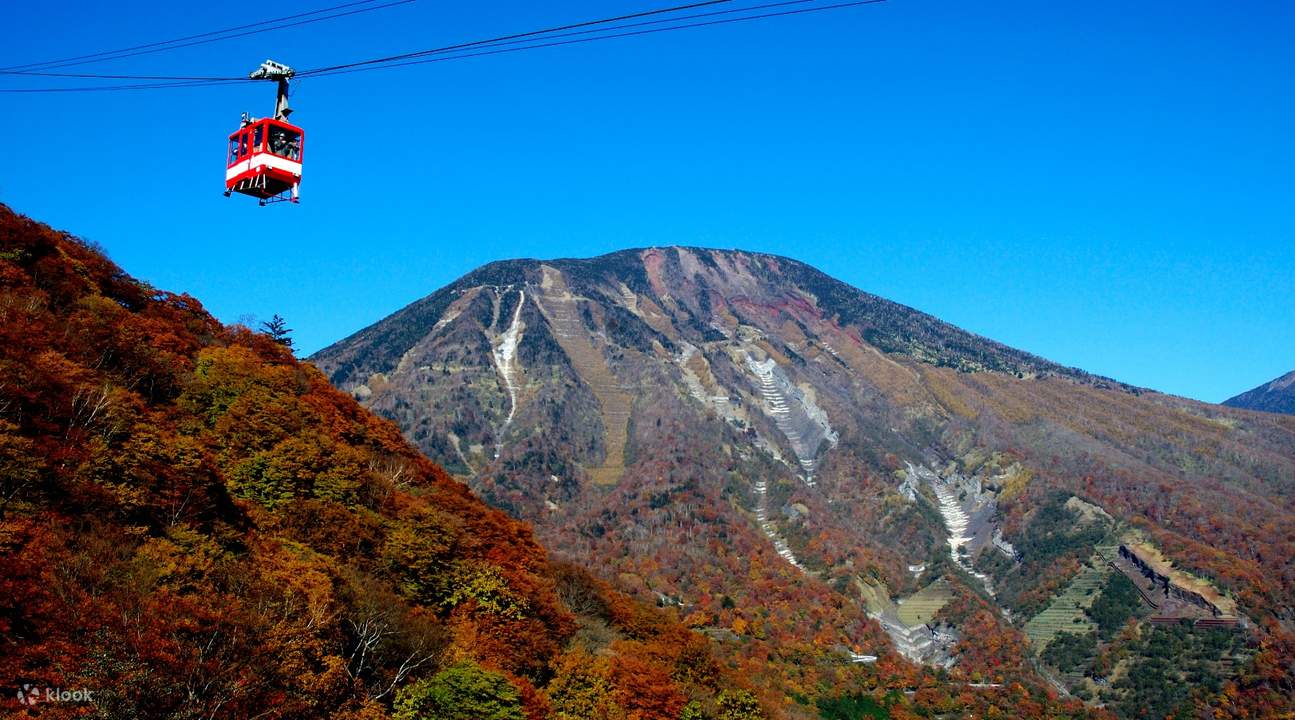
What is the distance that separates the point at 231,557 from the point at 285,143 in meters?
11.9

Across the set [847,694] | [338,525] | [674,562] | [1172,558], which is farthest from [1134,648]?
[338,525]

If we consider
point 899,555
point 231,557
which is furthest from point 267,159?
point 899,555

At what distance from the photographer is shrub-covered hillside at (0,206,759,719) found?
20922 mm

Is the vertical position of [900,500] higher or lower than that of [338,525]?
higher

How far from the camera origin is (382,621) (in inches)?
1190

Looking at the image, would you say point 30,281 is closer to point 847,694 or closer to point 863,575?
point 847,694

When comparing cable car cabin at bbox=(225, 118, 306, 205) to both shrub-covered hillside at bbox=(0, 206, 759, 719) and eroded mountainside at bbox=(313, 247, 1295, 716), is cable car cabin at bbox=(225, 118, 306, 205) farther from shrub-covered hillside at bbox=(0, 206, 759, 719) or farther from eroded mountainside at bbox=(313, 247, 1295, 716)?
eroded mountainside at bbox=(313, 247, 1295, 716)

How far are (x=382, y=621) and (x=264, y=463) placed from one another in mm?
8895

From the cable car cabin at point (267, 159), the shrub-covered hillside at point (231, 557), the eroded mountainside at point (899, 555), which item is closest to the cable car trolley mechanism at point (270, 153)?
the cable car cabin at point (267, 159)

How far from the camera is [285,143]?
998 inches

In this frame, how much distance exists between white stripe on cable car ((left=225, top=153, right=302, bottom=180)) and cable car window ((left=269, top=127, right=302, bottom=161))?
0.52 feet

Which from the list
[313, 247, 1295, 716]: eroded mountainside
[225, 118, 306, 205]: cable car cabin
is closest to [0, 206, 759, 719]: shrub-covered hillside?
[225, 118, 306, 205]: cable car cabin

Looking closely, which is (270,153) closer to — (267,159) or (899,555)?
(267,159)

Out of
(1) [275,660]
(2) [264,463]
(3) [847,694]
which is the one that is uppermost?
(2) [264,463]
